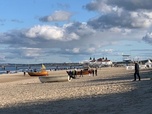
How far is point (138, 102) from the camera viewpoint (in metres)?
14.2

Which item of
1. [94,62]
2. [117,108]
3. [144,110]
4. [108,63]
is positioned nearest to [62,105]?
[117,108]

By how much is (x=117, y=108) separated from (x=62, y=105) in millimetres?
3525

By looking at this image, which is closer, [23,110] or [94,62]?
[23,110]

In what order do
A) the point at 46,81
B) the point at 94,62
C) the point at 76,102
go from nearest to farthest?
1. the point at 76,102
2. the point at 46,81
3. the point at 94,62

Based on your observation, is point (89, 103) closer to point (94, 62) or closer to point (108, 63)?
point (94, 62)

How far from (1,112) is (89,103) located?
12.4 feet

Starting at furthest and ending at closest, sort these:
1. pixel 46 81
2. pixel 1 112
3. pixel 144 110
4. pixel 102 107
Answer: pixel 46 81 < pixel 1 112 < pixel 102 107 < pixel 144 110

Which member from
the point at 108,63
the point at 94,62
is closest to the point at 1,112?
the point at 94,62

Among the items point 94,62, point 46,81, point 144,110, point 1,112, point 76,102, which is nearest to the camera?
point 144,110

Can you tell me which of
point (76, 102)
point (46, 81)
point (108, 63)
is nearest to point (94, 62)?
point (108, 63)

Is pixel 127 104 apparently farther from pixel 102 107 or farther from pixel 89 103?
pixel 89 103

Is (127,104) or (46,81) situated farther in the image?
(46,81)

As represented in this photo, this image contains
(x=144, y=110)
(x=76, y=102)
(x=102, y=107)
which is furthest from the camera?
(x=76, y=102)

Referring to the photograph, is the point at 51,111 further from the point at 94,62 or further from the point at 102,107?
the point at 94,62
